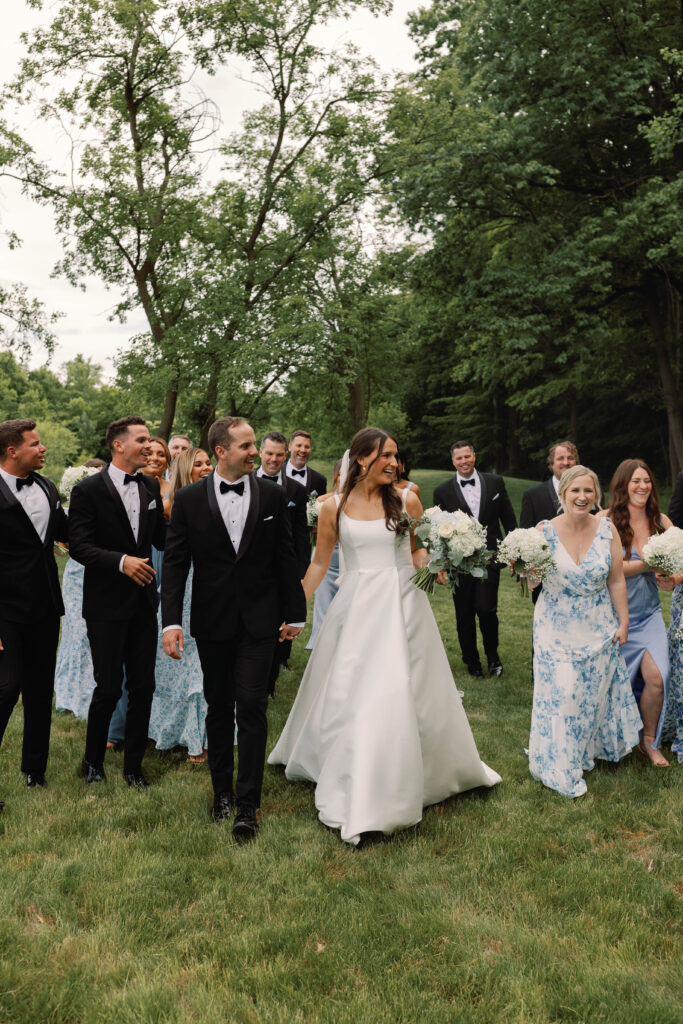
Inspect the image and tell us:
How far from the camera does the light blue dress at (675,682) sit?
20.1 ft

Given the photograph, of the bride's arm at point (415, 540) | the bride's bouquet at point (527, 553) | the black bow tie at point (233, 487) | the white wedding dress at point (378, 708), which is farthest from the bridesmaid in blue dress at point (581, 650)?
the black bow tie at point (233, 487)

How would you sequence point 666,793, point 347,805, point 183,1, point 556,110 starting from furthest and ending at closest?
1. point 183,1
2. point 556,110
3. point 666,793
4. point 347,805

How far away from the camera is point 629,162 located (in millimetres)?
23047

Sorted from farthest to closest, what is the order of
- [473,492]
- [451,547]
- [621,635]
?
[473,492] < [621,635] < [451,547]

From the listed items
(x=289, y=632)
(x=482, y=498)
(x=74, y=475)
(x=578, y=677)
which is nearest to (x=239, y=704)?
(x=289, y=632)

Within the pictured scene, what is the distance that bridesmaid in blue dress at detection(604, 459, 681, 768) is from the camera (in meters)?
5.94

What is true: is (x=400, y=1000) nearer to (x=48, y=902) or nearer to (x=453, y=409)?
(x=48, y=902)

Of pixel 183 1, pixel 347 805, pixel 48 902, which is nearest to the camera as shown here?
pixel 48 902

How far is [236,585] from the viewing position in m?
4.75

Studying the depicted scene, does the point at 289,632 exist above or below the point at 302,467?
below

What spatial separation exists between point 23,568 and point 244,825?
225 centimetres

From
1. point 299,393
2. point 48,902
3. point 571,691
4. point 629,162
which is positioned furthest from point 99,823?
point 629,162

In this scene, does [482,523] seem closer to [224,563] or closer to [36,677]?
[224,563]

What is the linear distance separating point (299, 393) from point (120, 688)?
19.2 m
